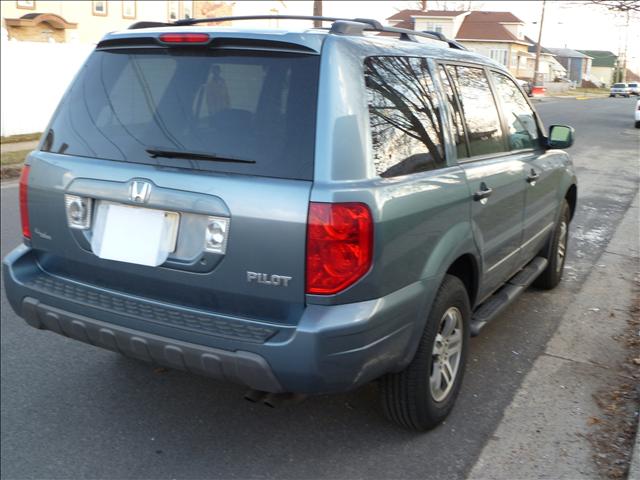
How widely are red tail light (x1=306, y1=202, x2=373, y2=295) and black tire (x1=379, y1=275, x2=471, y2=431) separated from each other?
0.69 m

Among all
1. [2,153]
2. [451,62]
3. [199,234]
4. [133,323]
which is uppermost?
[451,62]

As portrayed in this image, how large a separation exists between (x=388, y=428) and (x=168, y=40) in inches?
88.0

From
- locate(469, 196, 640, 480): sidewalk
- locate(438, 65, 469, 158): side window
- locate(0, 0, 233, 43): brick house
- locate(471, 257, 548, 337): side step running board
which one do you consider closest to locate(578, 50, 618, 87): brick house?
locate(471, 257, 548, 337): side step running board

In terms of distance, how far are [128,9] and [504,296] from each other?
31.5 m

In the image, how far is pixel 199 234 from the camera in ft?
9.35

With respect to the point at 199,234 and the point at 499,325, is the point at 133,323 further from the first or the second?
the point at 499,325

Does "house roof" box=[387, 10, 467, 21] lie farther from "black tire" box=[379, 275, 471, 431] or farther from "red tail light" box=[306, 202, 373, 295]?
"red tail light" box=[306, 202, 373, 295]

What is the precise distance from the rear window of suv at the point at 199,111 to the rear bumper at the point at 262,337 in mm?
623

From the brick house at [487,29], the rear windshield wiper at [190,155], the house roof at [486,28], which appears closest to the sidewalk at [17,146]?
the brick house at [487,29]

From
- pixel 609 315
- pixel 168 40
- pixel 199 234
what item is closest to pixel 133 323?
pixel 199 234

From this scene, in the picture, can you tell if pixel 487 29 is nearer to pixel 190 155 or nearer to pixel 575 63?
pixel 575 63

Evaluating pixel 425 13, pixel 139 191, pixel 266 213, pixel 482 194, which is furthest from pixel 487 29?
pixel 266 213

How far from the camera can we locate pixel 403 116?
3158 millimetres

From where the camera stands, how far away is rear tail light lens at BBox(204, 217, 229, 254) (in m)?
2.78
